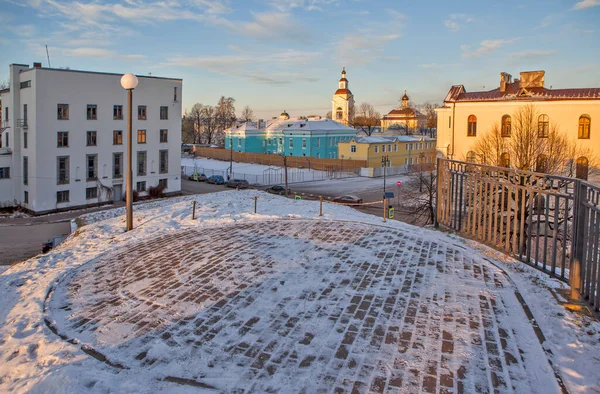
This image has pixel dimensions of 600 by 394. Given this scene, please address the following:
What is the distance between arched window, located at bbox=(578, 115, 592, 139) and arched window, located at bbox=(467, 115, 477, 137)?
21.8ft

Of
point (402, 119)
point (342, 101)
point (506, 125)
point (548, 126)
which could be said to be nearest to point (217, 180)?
point (506, 125)

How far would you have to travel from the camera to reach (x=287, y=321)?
5.99 metres

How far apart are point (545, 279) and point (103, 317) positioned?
6.73 meters

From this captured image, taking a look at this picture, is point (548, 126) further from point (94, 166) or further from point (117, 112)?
point (94, 166)

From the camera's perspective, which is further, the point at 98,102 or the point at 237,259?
the point at 98,102

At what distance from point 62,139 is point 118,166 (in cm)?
451

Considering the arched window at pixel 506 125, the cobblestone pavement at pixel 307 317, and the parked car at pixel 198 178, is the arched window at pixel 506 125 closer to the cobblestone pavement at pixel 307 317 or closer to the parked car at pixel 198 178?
the cobblestone pavement at pixel 307 317

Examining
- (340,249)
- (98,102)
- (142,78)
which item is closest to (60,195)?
(98,102)

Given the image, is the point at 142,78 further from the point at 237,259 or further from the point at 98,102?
the point at 237,259

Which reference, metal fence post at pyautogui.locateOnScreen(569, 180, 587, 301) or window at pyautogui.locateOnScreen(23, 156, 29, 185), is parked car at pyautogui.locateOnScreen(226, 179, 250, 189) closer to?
window at pyautogui.locateOnScreen(23, 156, 29, 185)

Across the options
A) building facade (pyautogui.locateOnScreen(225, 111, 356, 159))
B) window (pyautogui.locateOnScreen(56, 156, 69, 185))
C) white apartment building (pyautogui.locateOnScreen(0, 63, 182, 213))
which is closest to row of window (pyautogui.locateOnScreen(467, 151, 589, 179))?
white apartment building (pyautogui.locateOnScreen(0, 63, 182, 213))

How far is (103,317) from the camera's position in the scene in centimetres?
622

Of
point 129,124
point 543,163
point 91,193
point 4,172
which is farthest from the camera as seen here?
point 91,193

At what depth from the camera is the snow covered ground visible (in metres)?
4.74
